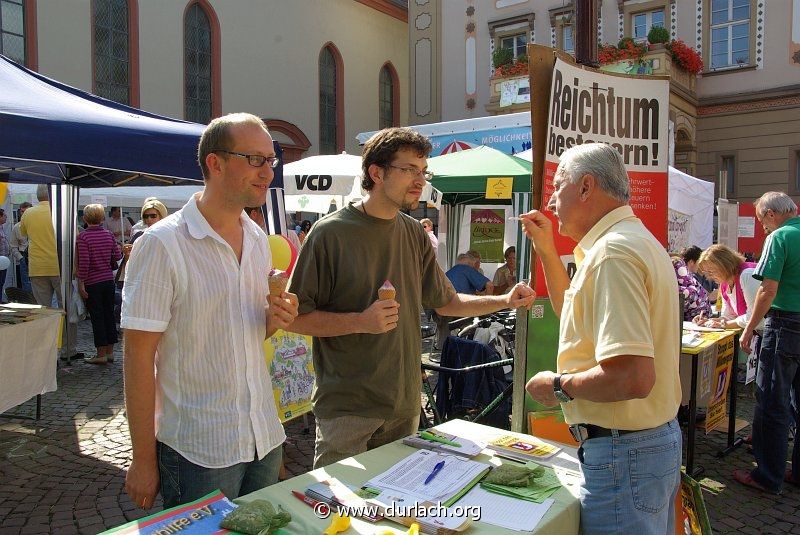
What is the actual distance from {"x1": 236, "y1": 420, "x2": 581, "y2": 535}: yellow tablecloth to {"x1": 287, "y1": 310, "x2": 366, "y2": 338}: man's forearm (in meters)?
0.43

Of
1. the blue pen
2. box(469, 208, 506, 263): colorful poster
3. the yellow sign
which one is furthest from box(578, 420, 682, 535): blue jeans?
box(469, 208, 506, 263): colorful poster

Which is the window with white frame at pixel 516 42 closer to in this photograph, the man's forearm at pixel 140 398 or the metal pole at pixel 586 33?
the metal pole at pixel 586 33

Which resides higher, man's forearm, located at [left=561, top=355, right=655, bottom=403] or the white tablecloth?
man's forearm, located at [left=561, top=355, right=655, bottom=403]

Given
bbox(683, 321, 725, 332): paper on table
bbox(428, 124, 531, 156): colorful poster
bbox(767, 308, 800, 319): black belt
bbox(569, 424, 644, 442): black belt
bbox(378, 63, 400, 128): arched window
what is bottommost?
bbox(683, 321, 725, 332): paper on table

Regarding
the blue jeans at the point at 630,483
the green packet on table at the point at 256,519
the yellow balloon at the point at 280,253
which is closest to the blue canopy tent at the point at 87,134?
the yellow balloon at the point at 280,253

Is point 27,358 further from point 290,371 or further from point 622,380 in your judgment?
point 622,380

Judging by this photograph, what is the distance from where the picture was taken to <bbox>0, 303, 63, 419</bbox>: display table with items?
4.69 metres

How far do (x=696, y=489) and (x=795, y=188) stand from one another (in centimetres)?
2027

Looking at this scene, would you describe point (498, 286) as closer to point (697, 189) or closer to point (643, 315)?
point (697, 189)

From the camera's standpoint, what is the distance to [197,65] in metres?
19.4

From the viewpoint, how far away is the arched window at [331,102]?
23906 millimetres

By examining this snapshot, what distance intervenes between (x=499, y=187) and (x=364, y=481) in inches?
209

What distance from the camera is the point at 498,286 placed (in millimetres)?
8203

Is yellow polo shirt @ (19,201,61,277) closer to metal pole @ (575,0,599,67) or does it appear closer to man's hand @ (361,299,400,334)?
metal pole @ (575,0,599,67)
